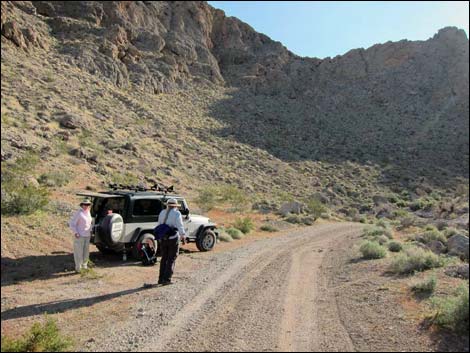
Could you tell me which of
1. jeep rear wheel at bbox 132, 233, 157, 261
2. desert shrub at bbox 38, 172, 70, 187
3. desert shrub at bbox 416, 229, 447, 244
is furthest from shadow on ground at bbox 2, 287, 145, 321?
desert shrub at bbox 416, 229, 447, 244

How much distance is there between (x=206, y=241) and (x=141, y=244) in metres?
3.42

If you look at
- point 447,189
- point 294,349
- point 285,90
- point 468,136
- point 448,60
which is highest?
point 448,60

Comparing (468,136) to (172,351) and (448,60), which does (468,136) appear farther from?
(172,351)

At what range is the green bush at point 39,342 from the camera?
5168 millimetres

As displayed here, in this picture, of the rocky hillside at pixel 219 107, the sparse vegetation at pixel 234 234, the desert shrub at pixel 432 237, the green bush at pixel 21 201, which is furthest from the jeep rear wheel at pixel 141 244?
the desert shrub at pixel 432 237

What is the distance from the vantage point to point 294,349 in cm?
548

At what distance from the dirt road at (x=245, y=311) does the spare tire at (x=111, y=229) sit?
225cm

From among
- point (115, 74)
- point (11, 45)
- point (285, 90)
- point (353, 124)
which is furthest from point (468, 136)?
point (11, 45)

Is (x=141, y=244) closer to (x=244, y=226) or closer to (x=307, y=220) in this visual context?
(x=244, y=226)

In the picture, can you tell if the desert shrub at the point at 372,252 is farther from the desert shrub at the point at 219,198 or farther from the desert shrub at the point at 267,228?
the desert shrub at the point at 219,198

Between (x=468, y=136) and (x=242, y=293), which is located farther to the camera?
(x=468, y=136)

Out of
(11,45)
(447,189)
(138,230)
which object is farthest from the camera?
(447,189)

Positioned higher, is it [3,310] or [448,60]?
[448,60]

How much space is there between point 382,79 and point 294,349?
76.3 meters
